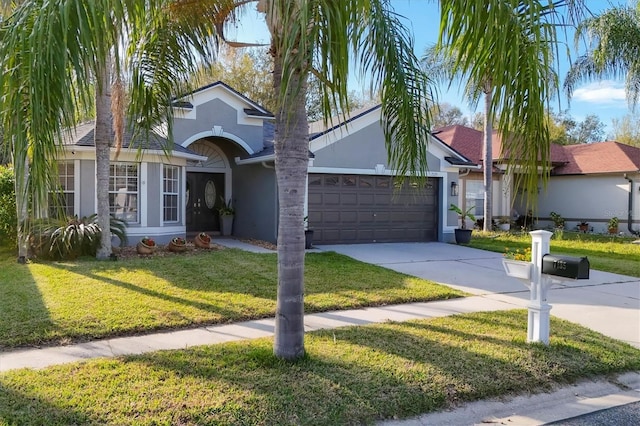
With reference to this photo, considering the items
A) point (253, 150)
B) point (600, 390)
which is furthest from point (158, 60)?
point (253, 150)

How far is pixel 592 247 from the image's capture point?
53.3 ft

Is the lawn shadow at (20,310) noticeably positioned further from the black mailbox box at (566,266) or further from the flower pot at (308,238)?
the flower pot at (308,238)

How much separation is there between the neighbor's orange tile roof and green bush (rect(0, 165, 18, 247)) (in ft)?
73.8

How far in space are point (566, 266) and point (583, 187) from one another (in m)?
20.5

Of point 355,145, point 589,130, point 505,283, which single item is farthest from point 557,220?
point 589,130

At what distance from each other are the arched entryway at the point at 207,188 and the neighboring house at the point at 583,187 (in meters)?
10.7

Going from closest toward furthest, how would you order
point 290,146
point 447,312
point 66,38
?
point 66,38, point 290,146, point 447,312

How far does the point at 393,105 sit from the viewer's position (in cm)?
600

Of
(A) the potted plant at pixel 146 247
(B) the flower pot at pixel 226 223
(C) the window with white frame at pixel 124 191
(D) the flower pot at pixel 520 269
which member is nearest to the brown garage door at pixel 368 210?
A: (B) the flower pot at pixel 226 223

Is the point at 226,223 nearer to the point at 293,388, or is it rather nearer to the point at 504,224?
the point at 504,224

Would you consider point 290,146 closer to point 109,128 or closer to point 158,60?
point 158,60

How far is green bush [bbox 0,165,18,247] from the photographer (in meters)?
12.1

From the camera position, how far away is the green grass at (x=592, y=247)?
1235 centimetres

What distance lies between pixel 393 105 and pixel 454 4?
240 centimetres
